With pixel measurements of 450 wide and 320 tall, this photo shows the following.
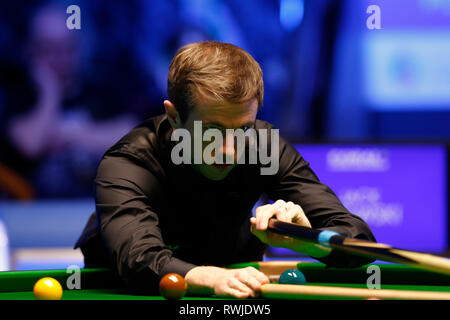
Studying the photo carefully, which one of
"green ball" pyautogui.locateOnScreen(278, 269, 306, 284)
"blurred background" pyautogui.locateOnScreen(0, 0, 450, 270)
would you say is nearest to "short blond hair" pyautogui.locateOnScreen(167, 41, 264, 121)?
"green ball" pyautogui.locateOnScreen(278, 269, 306, 284)

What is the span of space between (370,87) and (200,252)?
400cm

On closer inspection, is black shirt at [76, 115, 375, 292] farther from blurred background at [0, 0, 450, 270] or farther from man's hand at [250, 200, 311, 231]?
blurred background at [0, 0, 450, 270]

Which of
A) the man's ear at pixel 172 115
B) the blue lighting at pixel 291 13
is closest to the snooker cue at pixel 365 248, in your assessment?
the man's ear at pixel 172 115

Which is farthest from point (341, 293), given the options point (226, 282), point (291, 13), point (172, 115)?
point (291, 13)

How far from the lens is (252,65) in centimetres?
228

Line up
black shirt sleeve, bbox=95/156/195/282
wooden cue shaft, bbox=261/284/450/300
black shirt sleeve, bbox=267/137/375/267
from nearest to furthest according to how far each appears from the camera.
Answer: wooden cue shaft, bbox=261/284/450/300
black shirt sleeve, bbox=95/156/195/282
black shirt sleeve, bbox=267/137/375/267

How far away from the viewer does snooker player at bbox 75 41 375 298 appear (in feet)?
6.68

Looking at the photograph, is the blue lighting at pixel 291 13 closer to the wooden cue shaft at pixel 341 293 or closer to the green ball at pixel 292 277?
the green ball at pixel 292 277

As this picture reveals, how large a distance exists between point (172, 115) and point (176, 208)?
42cm

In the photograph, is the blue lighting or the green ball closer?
the green ball

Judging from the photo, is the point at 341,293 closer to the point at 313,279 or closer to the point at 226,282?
the point at 226,282

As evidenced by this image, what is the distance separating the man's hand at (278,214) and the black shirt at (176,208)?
128 millimetres

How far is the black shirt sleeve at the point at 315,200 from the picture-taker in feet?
7.47

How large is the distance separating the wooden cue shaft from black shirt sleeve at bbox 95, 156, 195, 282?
29cm
